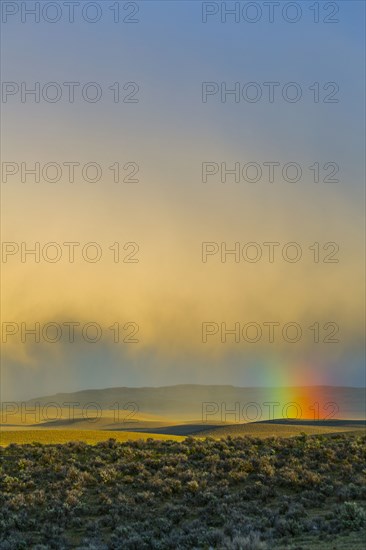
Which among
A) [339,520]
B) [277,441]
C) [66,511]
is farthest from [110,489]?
[277,441]

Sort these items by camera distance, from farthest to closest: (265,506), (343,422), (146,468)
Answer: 1. (343,422)
2. (146,468)
3. (265,506)

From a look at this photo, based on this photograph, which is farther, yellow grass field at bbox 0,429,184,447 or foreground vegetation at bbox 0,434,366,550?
yellow grass field at bbox 0,429,184,447

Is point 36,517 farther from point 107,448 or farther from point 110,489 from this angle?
point 107,448

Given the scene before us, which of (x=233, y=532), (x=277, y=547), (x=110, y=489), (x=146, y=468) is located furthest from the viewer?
(x=146, y=468)

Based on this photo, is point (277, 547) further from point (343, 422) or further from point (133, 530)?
point (343, 422)

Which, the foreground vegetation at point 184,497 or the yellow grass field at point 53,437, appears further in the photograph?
the yellow grass field at point 53,437

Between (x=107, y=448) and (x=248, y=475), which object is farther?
(x=107, y=448)

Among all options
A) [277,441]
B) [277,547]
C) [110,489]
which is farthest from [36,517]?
[277,441]

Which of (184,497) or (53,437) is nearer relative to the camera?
(184,497)
